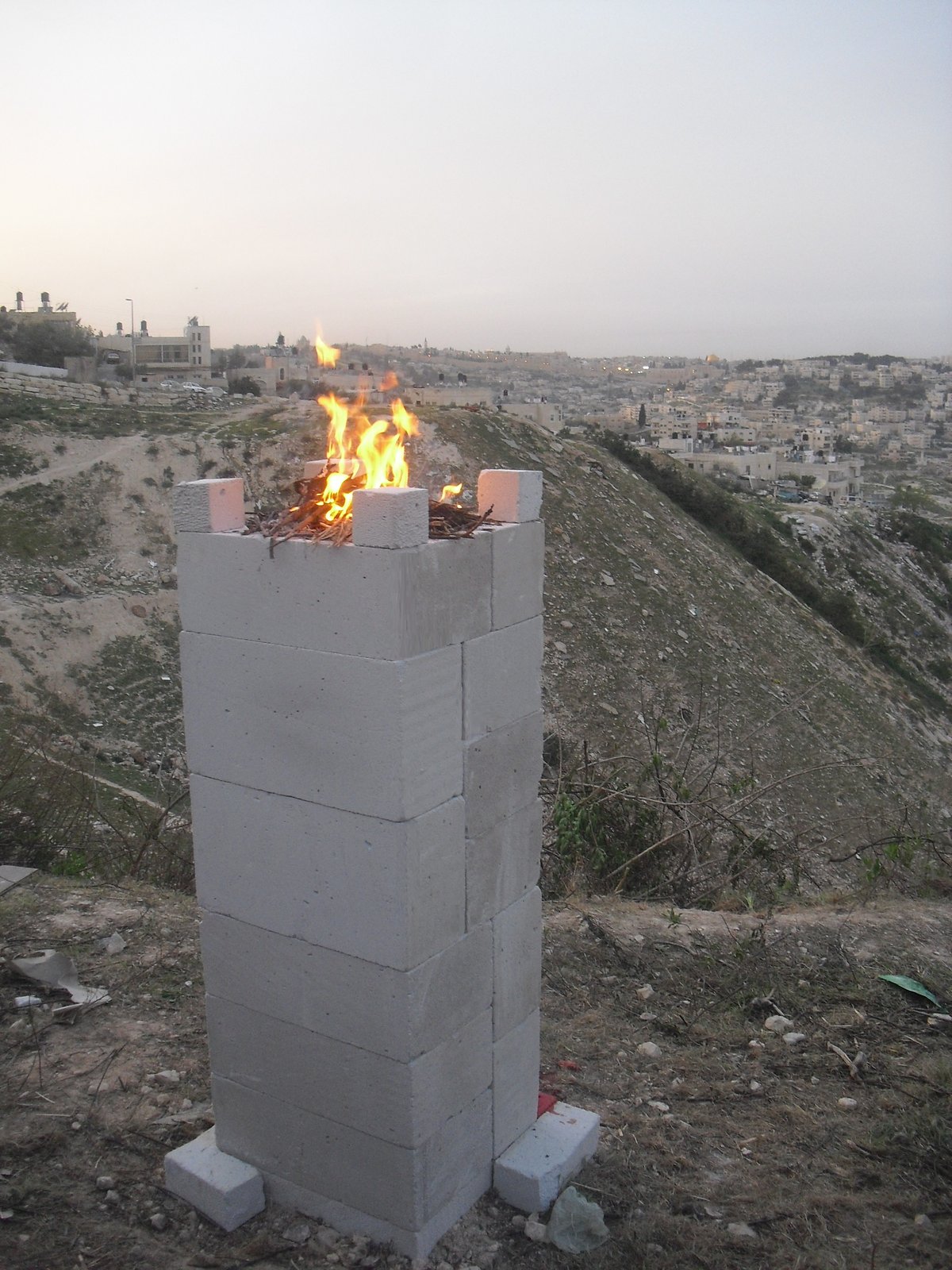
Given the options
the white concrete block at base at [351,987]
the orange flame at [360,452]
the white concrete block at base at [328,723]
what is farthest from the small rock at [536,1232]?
the orange flame at [360,452]

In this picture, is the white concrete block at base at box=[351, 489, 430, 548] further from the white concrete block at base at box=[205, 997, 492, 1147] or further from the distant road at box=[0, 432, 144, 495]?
the distant road at box=[0, 432, 144, 495]

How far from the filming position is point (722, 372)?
16900cm

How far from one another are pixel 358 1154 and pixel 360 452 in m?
2.29

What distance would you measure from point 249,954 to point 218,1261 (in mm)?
959

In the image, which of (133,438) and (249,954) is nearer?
(249,954)

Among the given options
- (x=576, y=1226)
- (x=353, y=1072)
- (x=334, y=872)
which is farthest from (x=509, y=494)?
(x=576, y=1226)

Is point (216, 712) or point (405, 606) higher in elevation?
point (405, 606)

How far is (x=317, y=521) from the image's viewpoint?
309cm

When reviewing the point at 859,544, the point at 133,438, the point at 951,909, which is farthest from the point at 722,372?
the point at 951,909

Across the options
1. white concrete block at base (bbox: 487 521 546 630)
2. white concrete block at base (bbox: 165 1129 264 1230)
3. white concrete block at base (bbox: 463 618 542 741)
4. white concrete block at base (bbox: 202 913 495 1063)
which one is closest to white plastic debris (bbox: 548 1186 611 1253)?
white concrete block at base (bbox: 202 913 495 1063)

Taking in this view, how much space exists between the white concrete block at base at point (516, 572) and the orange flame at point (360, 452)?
40 cm

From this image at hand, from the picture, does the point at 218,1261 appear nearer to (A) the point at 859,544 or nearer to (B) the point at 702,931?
(B) the point at 702,931

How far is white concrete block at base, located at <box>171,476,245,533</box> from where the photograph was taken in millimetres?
3125

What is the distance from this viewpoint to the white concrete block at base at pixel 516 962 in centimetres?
343
